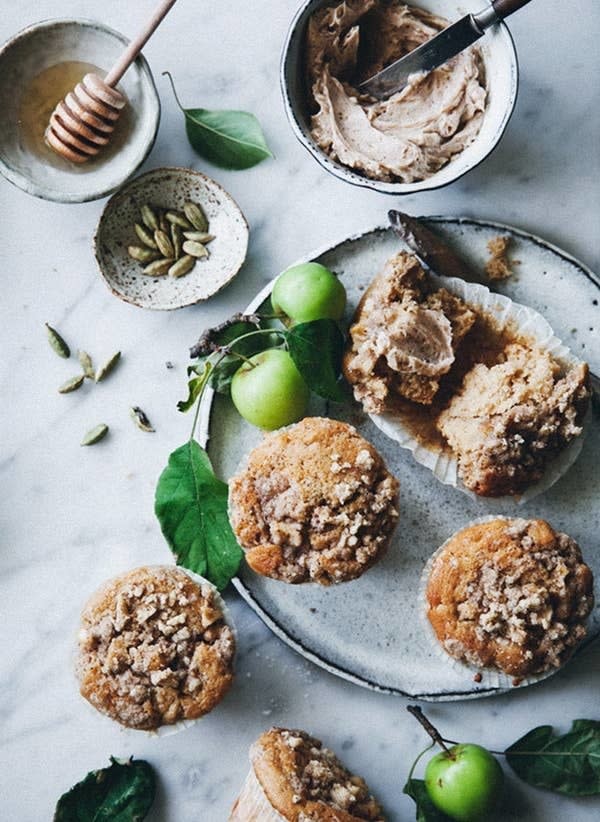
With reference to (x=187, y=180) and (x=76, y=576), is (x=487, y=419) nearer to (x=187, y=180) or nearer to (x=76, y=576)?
(x=187, y=180)

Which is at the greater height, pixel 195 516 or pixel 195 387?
pixel 195 387

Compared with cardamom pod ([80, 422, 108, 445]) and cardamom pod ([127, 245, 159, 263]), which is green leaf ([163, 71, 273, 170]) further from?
cardamom pod ([80, 422, 108, 445])

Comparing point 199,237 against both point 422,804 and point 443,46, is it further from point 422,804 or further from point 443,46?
point 422,804

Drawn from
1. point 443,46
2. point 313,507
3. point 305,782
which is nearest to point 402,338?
point 313,507

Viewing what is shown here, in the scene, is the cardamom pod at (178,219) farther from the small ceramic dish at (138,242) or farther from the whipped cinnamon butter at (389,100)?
the whipped cinnamon butter at (389,100)

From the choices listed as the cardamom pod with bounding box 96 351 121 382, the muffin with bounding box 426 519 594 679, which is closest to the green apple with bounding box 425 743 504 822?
the muffin with bounding box 426 519 594 679

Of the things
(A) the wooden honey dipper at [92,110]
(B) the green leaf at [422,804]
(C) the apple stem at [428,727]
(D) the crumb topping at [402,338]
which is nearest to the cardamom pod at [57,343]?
(A) the wooden honey dipper at [92,110]
